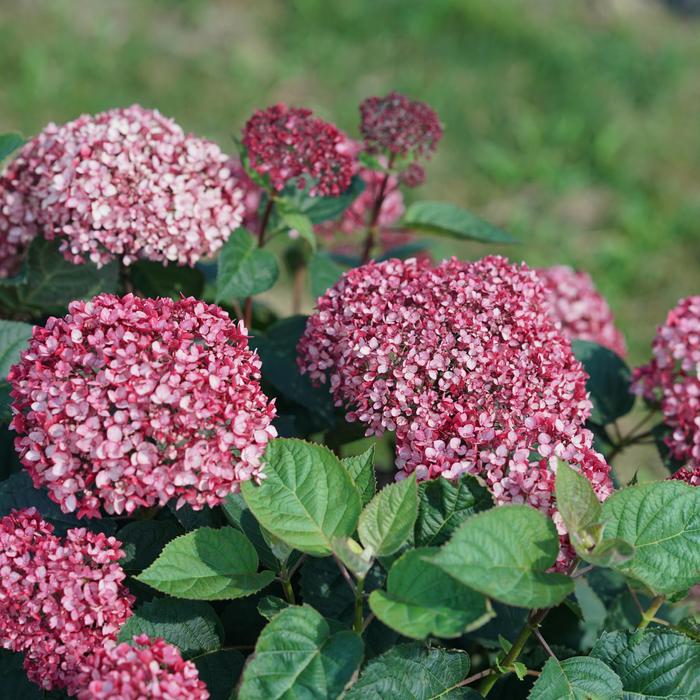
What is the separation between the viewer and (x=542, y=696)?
4.31 feet

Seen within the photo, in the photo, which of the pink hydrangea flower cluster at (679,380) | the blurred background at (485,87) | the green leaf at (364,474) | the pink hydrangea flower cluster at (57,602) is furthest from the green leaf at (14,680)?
the blurred background at (485,87)

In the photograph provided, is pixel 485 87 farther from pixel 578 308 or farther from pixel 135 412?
pixel 135 412

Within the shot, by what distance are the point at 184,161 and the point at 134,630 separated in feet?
3.07

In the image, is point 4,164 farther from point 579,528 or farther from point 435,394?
point 579,528

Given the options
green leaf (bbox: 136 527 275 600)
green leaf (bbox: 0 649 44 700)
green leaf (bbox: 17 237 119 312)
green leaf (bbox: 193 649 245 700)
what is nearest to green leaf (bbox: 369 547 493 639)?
green leaf (bbox: 136 527 275 600)

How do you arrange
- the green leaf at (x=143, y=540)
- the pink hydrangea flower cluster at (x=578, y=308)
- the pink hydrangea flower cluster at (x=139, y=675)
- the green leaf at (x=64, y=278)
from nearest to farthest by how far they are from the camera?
the pink hydrangea flower cluster at (x=139, y=675), the green leaf at (x=143, y=540), the green leaf at (x=64, y=278), the pink hydrangea flower cluster at (x=578, y=308)

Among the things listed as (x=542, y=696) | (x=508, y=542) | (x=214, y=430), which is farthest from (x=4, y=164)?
(x=542, y=696)

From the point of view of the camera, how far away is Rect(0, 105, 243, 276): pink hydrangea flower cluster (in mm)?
1804

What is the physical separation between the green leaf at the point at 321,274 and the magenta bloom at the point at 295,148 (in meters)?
0.24

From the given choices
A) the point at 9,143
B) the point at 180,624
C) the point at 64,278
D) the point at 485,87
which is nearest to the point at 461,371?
the point at 180,624

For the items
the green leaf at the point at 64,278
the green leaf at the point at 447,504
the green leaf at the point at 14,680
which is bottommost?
the green leaf at the point at 14,680

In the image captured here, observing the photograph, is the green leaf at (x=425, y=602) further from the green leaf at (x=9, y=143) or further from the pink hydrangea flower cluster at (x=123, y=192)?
the green leaf at (x=9, y=143)

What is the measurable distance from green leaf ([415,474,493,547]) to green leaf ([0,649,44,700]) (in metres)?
0.69

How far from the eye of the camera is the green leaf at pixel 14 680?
1.52 m
